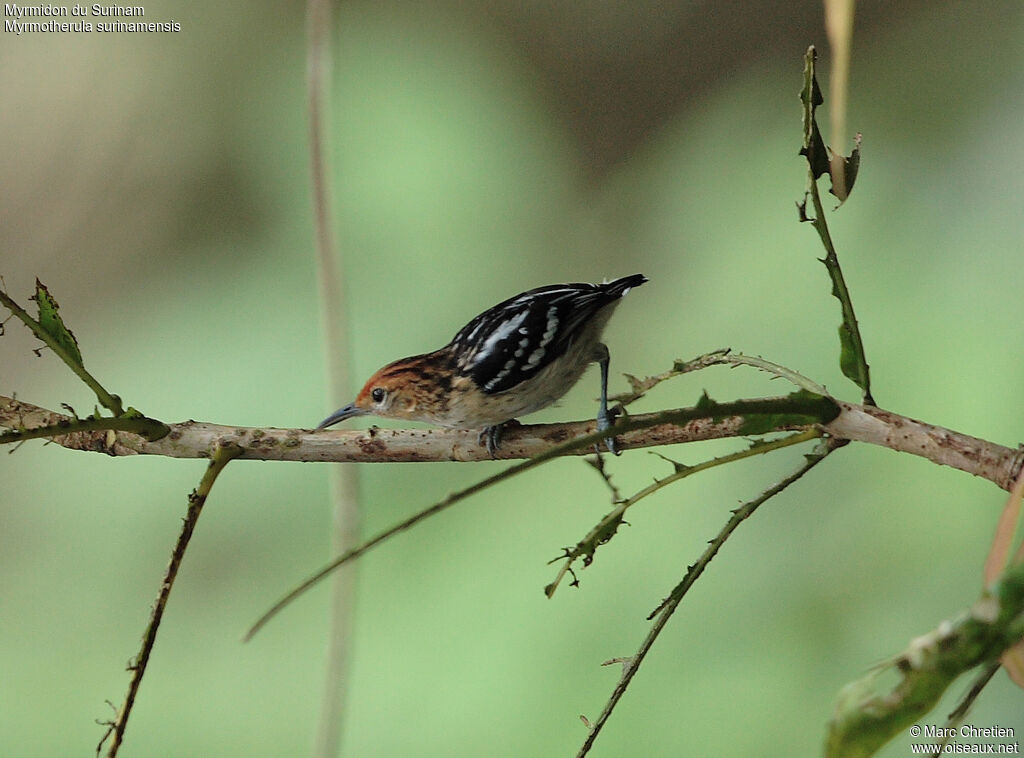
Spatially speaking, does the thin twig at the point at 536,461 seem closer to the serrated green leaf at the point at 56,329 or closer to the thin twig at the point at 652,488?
the thin twig at the point at 652,488

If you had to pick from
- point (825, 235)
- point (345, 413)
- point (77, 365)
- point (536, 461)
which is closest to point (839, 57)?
point (825, 235)

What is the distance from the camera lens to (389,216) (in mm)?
2555

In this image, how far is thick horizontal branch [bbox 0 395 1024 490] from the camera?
0.69 m

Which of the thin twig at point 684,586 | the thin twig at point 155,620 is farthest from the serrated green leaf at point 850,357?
the thin twig at point 155,620

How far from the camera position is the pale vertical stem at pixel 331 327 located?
1189 millimetres

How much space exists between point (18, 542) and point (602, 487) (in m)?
1.49

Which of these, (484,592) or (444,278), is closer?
(484,592)

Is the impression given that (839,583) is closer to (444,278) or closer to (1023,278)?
(1023,278)

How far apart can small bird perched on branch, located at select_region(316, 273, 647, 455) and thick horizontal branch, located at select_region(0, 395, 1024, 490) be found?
1.43 feet

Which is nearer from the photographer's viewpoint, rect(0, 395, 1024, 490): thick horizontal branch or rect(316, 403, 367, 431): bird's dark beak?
rect(0, 395, 1024, 490): thick horizontal branch

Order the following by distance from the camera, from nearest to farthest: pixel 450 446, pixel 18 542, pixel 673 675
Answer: pixel 450 446
pixel 673 675
pixel 18 542

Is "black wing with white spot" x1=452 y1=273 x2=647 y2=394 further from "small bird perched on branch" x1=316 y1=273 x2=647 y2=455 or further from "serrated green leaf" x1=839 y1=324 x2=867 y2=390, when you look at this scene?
"serrated green leaf" x1=839 y1=324 x2=867 y2=390

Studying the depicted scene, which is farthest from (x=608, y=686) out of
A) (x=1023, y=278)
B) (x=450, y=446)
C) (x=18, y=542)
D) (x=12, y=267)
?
(x=12, y=267)

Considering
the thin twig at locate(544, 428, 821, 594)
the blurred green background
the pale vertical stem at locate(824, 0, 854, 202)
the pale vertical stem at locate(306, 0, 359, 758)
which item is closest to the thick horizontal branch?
the thin twig at locate(544, 428, 821, 594)
